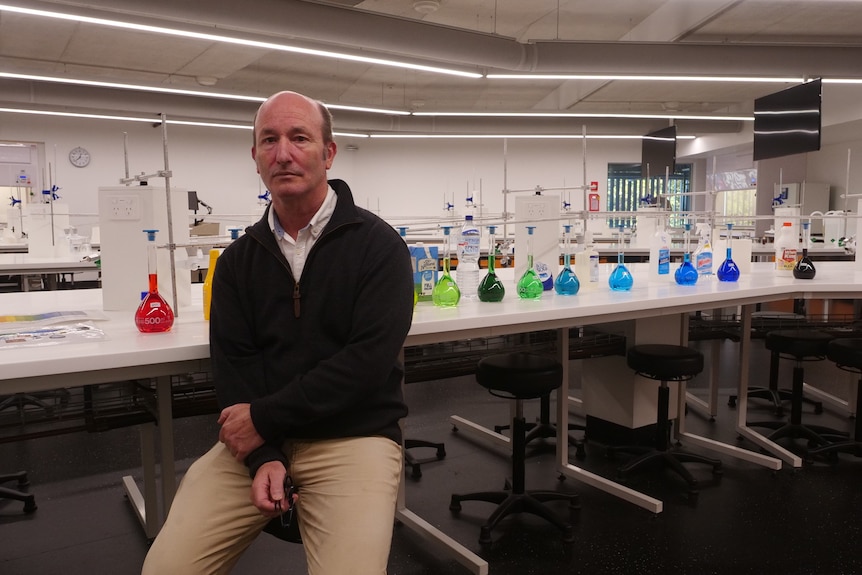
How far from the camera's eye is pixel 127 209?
206cm

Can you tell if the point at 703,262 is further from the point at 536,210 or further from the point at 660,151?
the point at 660,151

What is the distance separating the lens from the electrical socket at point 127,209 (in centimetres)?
205

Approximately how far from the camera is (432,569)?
209cm

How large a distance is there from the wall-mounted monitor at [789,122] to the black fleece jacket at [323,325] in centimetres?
507

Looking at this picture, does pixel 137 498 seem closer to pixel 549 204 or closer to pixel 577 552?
pixel 577 552

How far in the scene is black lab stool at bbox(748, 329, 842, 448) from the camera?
3021mm

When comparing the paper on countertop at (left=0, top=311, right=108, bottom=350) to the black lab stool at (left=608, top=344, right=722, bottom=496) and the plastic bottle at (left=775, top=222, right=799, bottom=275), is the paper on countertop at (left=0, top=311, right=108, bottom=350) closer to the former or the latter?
the black lab stool at (left=608, top=344, right=722, bottom=496)

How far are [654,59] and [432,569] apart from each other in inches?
213

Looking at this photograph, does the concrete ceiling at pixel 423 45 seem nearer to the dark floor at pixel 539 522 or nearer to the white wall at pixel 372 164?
the white wall at pixel 372 164

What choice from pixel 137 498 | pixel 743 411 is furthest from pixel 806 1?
pixel 137 498

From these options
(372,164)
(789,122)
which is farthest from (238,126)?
(789,122)

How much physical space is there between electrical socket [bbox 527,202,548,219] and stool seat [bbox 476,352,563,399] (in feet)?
2.22

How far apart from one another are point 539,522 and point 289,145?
1705mm

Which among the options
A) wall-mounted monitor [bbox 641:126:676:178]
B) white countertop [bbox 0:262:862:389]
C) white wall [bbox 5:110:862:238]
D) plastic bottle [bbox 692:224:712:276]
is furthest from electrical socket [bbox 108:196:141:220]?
white wall [bbox 5:110:862:238]
